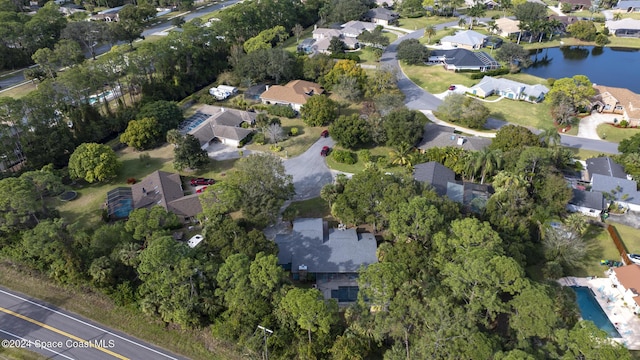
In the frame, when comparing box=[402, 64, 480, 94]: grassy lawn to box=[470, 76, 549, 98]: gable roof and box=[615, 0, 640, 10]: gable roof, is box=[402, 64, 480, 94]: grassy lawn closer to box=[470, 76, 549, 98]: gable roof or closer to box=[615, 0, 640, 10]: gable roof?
box=[470, 76, 549, 98]: gable roof

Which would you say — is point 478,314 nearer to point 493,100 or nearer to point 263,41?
point 493,100

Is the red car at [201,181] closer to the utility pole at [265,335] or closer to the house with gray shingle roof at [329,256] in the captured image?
the house with gray shingle roof at [329,256]

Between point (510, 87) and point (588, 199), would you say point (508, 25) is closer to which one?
point (510, 87)

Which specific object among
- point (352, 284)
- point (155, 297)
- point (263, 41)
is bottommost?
point (352, 284)

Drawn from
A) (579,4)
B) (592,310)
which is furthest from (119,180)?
(579,4)

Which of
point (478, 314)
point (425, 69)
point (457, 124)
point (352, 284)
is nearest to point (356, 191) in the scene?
point (352, 284)

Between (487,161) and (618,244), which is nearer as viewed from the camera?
(618,244)

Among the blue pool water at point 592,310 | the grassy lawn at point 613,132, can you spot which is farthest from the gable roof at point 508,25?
the blue pool water at point 592,310
